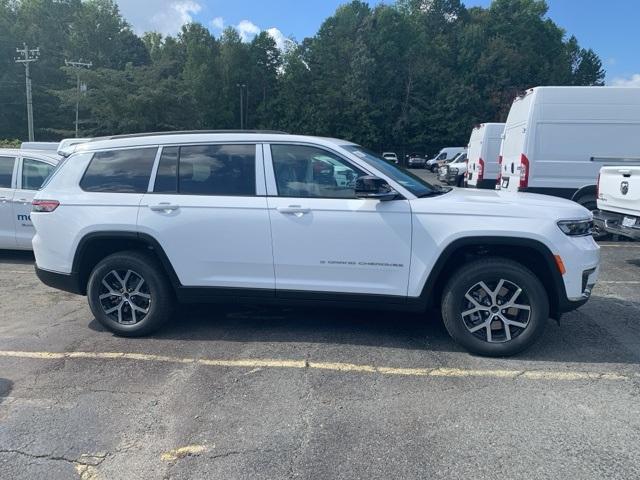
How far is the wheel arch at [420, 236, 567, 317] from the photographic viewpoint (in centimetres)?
416

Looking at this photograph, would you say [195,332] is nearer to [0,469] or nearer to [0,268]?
[0,469]

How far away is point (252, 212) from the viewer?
14.9 ft

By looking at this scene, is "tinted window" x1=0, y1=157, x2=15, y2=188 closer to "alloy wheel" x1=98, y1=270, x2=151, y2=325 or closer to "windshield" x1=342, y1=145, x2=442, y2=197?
"alloy wheel" x1=98, y1=270, x2=151, y2=325

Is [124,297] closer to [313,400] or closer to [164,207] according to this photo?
[164,207]

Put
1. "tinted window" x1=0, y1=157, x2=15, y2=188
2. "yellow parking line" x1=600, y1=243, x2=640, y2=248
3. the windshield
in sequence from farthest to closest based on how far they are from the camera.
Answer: "yellow parking line" x1=600, y1=243, x2=640, y2=248 → "tinted window" x1=0, y1=157, x2=15, y2=188 → the windshield

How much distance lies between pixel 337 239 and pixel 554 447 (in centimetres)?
218

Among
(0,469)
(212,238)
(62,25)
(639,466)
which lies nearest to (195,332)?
(212,238)

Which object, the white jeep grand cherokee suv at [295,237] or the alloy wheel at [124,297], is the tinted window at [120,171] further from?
the alloy wheel at [124,297]

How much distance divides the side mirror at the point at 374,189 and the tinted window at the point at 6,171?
652 centimetres

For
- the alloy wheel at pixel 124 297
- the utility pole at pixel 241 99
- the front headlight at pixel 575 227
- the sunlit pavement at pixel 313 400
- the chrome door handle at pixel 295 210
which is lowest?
the sunlit pavement at pixel 313 400

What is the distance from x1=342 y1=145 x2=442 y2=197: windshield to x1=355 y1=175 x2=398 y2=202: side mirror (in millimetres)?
208

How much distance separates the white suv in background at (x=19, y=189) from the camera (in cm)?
809

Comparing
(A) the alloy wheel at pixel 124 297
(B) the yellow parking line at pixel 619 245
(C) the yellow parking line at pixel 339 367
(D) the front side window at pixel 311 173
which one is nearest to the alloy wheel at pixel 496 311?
(C) the yellow parking line at pixel 339 367

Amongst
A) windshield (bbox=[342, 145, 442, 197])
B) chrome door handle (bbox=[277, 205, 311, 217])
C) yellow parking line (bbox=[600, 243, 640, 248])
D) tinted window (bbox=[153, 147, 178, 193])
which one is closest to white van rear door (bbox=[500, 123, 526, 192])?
yellow parking line (bbox=[600, 243, 640, 248])
